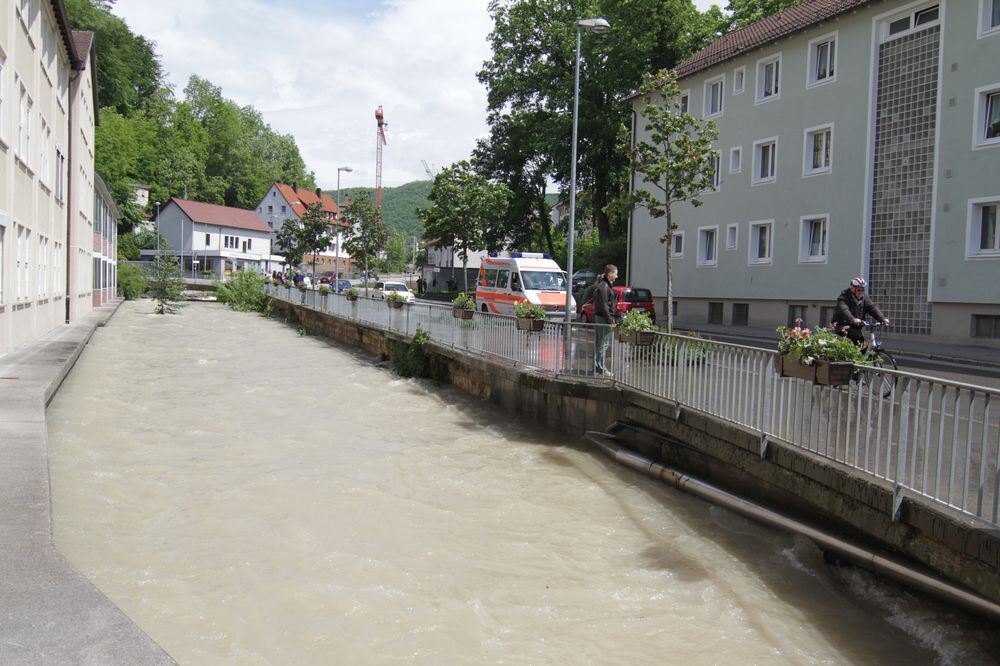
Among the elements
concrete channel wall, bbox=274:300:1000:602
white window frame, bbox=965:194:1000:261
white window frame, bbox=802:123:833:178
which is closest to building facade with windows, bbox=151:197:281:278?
white window frame, bbox=802:123:833:178

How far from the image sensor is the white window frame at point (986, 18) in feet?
68.5

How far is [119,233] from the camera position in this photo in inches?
2936

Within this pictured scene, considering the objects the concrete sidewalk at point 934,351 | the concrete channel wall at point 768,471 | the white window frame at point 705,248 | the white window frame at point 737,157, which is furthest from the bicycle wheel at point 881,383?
the white window frame at point 705,248

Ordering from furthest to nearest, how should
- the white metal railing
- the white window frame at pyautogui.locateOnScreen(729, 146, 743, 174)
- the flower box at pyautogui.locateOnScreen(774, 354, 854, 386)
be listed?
1. the white window frame at pyautogui.locateOnScreen(729, 146, 743, 174)
2. the flower box at pyautogui.locateOnScreen(774, 354, 854, 386)
3. the white metal railing

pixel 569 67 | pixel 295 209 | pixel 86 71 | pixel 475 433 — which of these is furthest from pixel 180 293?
pixel 295 209

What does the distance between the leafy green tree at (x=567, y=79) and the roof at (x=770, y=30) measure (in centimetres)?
462

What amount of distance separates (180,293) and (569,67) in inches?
939

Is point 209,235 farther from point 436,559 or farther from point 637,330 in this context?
point 436,559

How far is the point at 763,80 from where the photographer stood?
97.4 feet

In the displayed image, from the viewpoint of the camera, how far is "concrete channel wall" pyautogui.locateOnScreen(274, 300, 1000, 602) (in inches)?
213

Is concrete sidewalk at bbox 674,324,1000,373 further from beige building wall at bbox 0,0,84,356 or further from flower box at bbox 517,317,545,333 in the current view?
beige building wall at bbox 0,0,84,356

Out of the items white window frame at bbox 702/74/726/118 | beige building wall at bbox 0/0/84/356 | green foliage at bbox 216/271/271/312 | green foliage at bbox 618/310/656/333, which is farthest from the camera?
green foliage at bbox 216/271/271/312

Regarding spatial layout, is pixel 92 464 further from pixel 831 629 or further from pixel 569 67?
pixel 569 67

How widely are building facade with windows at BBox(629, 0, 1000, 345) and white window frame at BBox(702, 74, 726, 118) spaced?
57mm
